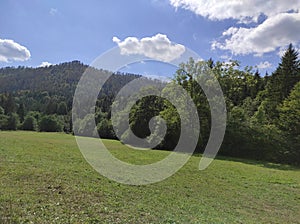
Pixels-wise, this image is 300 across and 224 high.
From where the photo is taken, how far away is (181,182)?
1286cm

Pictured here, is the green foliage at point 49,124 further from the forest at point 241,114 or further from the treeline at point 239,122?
the treeline at point 239,122

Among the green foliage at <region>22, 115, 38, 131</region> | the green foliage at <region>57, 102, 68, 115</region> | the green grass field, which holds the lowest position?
the green grass field

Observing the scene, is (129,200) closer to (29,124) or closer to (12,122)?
(12,122)

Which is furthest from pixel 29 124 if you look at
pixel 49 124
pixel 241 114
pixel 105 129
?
pixel 241 114

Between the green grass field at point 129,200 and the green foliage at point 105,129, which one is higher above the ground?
the green foliage at point 105,129

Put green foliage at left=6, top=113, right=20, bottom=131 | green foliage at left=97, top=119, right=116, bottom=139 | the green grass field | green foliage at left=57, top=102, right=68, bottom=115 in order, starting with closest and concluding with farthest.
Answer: the green grass field < green foliage at left=97, top=119, right=116, bottom=139 < green foliage at left=6, top=113, right=20, bottom=131 < green foliage at left=57, top=102, right=68, bottom=115

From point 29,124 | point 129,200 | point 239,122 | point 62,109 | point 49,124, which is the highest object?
point 62,109

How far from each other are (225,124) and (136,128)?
1503 cm

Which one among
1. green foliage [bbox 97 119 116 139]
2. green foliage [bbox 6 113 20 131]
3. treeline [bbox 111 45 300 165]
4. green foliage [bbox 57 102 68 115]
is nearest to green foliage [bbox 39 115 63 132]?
green foliage [bbox 6 113 20 131]

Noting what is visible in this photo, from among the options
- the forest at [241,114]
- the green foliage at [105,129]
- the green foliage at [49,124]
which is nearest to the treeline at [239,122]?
the forest at [241,114]

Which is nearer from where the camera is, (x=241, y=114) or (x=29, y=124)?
(x=241, y=114)

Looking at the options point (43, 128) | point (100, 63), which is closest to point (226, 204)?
point (100, 63)

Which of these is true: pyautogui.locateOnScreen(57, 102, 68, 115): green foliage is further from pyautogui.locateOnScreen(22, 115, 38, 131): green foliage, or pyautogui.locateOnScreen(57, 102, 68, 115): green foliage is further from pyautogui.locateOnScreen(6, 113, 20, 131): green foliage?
pyautogui.locateOnScreen(6, 113, 20, 131): green foliage

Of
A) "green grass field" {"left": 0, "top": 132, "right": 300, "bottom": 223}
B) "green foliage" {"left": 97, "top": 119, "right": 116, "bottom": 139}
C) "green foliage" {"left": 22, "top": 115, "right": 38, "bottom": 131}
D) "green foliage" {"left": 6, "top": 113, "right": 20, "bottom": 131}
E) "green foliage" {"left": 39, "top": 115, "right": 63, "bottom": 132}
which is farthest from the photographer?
"green foliage" {"left": 22, "top": 115, "right": 38, "bottom": 131}
